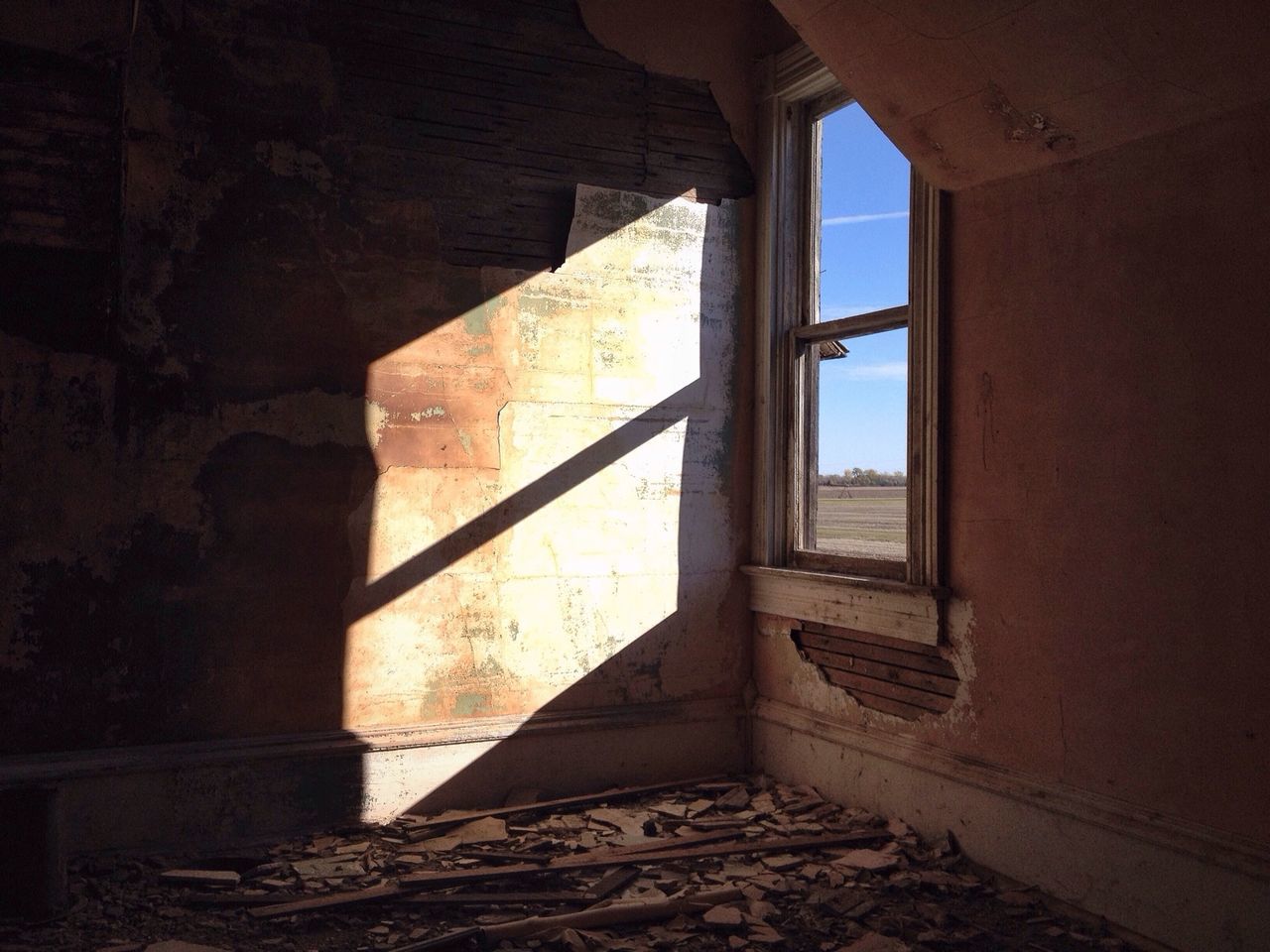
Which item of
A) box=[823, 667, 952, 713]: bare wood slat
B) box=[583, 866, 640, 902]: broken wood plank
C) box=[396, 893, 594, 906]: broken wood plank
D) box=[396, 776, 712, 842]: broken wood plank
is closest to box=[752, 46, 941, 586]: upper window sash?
box=[823, 667, 952, 713]: bare wood slat

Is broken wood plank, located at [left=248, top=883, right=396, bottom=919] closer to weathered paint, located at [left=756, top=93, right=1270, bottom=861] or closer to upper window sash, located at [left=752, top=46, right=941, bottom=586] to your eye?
weathered paint, located at [left=756, top=93, right=1270, bottom=861]

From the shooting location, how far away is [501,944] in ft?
9.62

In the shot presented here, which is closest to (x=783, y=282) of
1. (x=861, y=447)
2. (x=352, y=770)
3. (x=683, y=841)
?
(x=861, y=447)

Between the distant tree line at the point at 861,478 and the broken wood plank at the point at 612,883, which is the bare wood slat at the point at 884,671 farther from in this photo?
the broken wood plank at the point at 612,883

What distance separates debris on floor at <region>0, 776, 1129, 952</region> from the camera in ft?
9.68

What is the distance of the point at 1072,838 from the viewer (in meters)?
3.15

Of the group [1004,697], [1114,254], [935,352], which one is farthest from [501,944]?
[1114,254]

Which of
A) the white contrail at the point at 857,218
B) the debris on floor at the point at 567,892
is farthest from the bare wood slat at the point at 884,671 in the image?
the white contrail at the point at 857,218

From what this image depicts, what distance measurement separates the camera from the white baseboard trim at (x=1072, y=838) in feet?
8.91

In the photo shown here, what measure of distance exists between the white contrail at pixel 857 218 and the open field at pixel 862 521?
111 centimetres

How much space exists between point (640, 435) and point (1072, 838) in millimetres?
2341

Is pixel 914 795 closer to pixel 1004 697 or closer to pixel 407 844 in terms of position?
pixel 1004 697

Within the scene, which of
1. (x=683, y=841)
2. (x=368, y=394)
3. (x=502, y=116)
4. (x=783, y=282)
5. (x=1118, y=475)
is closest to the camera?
(x=1118, y=475)

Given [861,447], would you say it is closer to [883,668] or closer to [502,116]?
[883,668]
